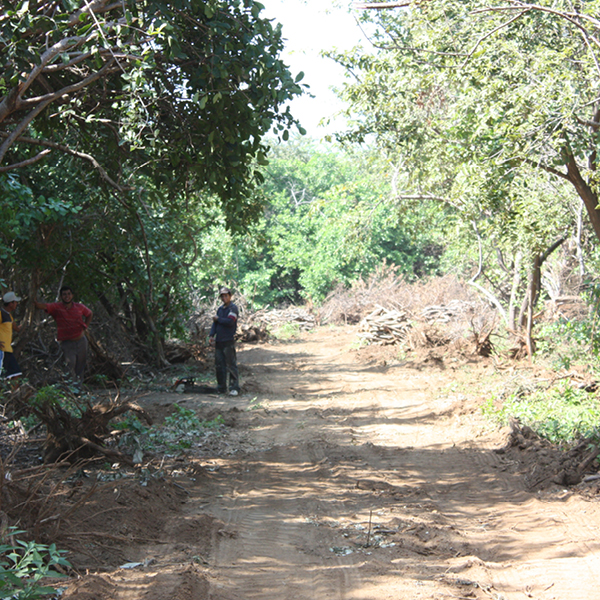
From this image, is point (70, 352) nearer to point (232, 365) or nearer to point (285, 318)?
point (232, 365)

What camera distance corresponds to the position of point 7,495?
3.77m

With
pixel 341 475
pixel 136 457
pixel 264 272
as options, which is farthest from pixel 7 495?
pixel 264 272

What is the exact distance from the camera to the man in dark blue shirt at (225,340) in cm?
1057

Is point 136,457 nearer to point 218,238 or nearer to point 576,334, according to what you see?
point 576,334

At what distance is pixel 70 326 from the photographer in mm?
9328

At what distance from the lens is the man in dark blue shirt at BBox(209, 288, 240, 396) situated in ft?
34.7

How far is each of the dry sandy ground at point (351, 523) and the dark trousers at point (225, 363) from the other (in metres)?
1.98

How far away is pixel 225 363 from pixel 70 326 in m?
2.77

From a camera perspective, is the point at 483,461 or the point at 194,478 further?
the point at 483,461

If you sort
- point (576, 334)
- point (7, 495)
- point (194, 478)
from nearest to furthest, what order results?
point (7, 495) → point (194, 478) → point (576, 334)

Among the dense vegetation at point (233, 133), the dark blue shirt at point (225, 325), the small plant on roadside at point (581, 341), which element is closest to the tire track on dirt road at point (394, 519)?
the small plant on roadside at point (581, 341)

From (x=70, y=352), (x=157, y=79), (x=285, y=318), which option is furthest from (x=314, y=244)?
(x=157, y=79)

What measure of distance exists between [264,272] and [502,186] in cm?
1926

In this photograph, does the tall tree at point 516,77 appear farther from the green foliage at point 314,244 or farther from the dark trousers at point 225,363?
the green foliage at point 314,244
